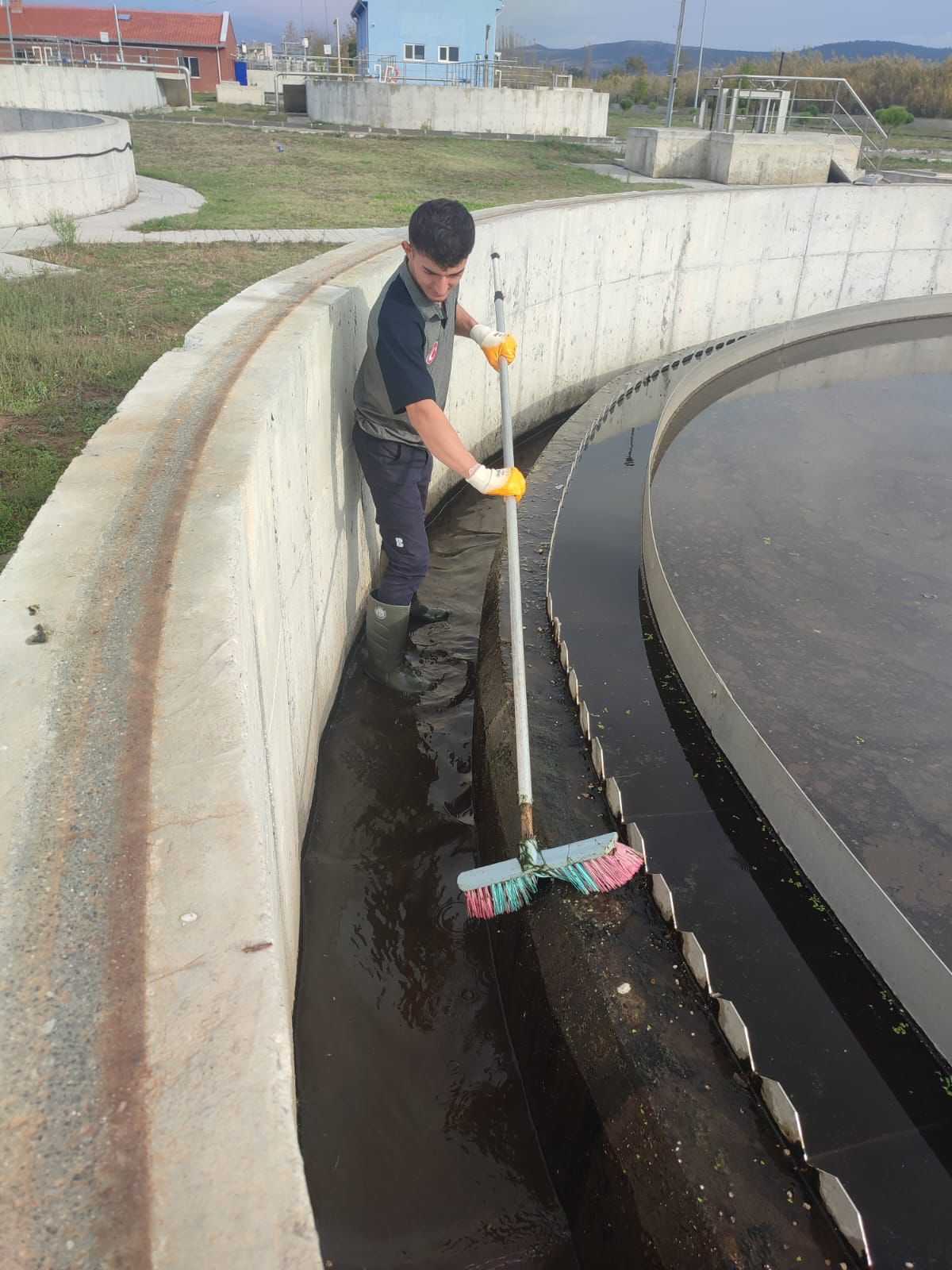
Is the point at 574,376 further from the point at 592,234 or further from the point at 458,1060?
the point at 458,1060

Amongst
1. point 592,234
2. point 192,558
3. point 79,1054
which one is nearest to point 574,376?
point 592,234

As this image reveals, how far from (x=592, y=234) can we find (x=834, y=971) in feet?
26.1

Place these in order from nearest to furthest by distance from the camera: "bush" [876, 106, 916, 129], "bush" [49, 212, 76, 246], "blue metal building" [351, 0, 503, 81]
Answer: "bush" [49, 212, 76, 246]
"bush" [876, 106, 916, 129]
"blue metal building" [351, 0, 503, 81]

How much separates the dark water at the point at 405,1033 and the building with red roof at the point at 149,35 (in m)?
51.3

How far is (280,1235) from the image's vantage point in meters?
1.13

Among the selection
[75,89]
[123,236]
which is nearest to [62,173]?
[123,236]

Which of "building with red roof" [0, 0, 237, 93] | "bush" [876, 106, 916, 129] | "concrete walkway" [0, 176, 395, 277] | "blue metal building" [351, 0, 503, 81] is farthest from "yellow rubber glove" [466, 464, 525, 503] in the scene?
"building with red roof" [0, 0, 237, 93]

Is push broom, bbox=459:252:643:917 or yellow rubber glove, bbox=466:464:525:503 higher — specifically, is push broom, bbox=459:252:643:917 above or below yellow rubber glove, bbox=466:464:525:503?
below

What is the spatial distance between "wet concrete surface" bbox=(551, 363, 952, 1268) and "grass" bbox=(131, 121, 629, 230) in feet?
25.8

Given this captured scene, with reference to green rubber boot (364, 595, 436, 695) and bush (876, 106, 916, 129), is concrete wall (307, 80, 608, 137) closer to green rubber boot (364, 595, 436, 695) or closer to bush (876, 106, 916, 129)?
bush (876, 106, 916, 129)

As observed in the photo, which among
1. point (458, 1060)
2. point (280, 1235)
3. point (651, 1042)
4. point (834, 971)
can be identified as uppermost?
point (280, 1235)

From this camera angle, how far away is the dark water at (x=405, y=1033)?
93.5 inches

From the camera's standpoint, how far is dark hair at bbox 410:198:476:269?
11.3 feet

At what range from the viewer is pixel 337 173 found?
1500cm
